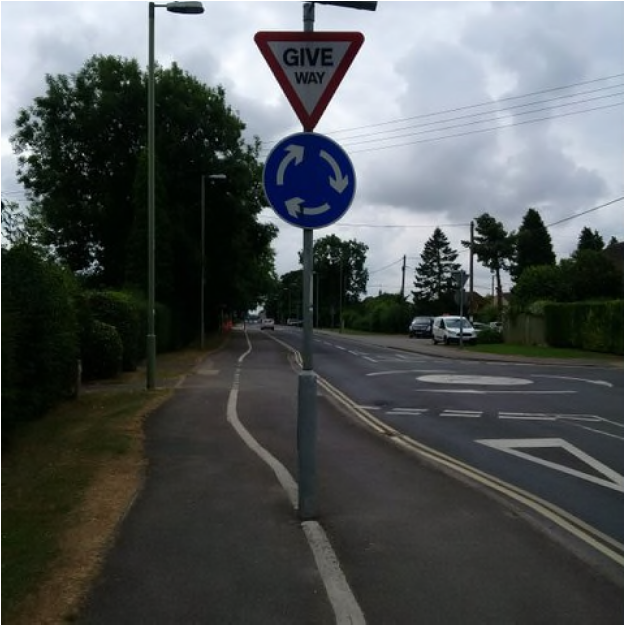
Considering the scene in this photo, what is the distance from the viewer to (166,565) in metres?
5.06

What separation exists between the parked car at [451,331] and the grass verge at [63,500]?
103 feet

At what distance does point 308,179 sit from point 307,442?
199cm

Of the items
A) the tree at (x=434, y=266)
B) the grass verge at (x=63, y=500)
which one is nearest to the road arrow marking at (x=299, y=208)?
the grass verge at (x=63, y=500)

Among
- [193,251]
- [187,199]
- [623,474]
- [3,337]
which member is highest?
[187,199]

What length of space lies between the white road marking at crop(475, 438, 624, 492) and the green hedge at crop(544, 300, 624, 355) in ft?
74.0

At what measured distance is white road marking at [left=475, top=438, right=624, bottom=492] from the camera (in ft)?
26.6

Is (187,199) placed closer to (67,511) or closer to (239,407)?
(239,407)

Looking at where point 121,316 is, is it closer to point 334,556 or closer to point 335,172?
point 335,172

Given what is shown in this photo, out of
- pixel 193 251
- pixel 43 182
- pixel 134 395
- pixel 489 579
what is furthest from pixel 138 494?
pixel 43 182

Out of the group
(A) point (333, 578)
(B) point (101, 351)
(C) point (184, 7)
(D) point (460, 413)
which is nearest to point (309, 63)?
(A) point (333, 578)

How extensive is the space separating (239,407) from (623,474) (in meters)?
7.23

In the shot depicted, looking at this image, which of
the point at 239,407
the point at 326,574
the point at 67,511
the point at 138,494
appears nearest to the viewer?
the point at 326,574

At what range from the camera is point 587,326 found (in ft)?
113

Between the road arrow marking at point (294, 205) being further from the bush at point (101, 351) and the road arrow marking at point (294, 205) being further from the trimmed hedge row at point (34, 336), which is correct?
the bush at point (101, 351)
